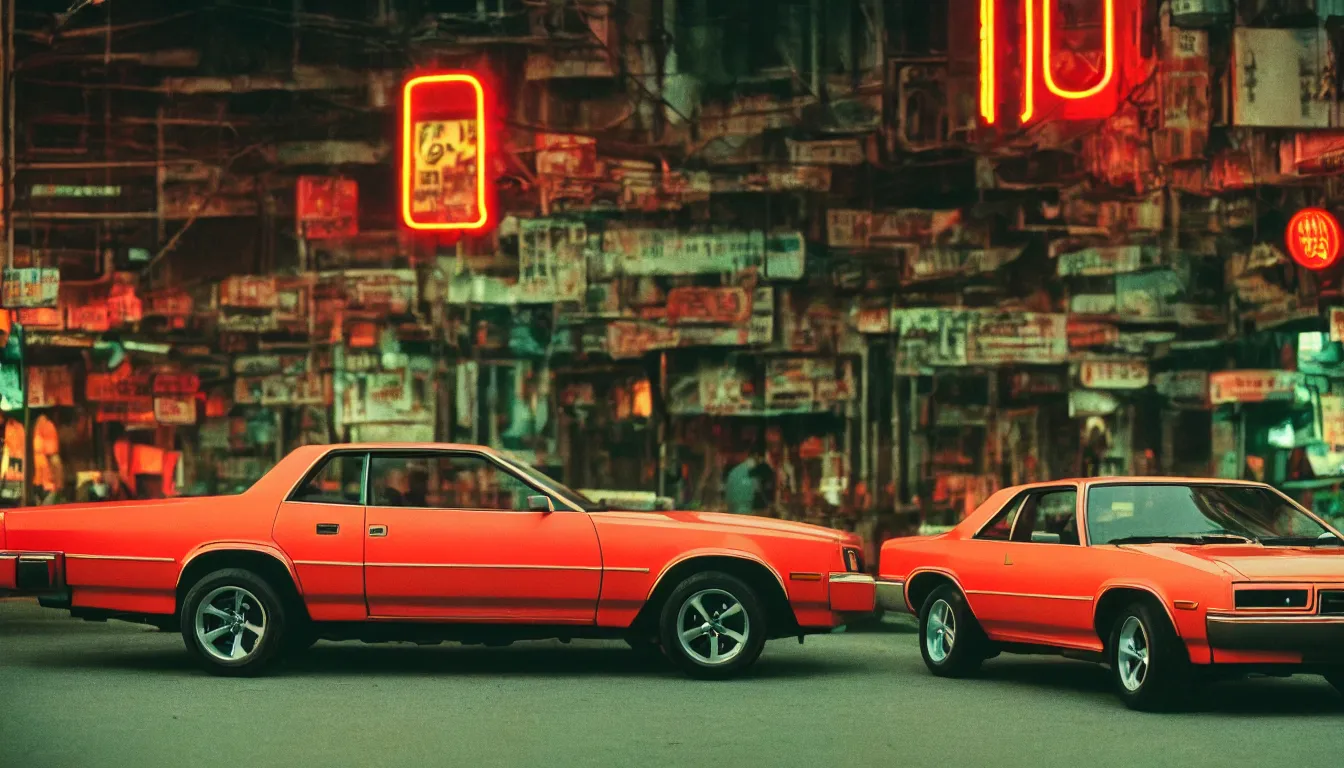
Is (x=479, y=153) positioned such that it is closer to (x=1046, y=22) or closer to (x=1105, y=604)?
(x=1046, y=22)

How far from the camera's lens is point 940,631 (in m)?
10.9

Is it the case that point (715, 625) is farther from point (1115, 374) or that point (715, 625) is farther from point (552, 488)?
point (1115, 374)

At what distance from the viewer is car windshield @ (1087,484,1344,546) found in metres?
9.61

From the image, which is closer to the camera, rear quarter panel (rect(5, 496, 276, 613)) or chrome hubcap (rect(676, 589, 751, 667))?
chrome hubcap (rect(676, 589, 751, 667))

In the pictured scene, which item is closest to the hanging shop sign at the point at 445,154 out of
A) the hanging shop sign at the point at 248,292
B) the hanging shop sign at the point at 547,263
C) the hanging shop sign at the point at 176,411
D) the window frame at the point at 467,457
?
the hanging shop sign at the point at 547,263

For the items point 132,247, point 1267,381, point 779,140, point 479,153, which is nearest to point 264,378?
point 132,247

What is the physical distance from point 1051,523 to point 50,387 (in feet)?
34.7

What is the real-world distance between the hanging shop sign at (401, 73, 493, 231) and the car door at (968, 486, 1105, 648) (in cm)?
789

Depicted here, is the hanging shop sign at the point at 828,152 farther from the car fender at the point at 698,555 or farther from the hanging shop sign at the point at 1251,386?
the car fender at the point at 698,555

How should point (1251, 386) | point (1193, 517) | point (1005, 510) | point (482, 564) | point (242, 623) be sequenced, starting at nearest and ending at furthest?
point (1193, 517) < point (482, 564) < point (242, 623) < point (1005, 510) < point (1251, 386)

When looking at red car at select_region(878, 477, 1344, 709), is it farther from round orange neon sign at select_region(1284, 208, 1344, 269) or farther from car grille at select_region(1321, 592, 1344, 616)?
round orange neon sign at select_region(1284, 208, 1344, 269)

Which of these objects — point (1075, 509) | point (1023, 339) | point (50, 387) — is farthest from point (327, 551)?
point (1023, 339)

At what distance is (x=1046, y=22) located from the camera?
1638 cm

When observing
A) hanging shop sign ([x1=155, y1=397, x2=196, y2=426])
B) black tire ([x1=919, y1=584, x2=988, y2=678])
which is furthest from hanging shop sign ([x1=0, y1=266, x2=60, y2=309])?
black tire ([x1=919, y1=584, x2=988, y2=678])
